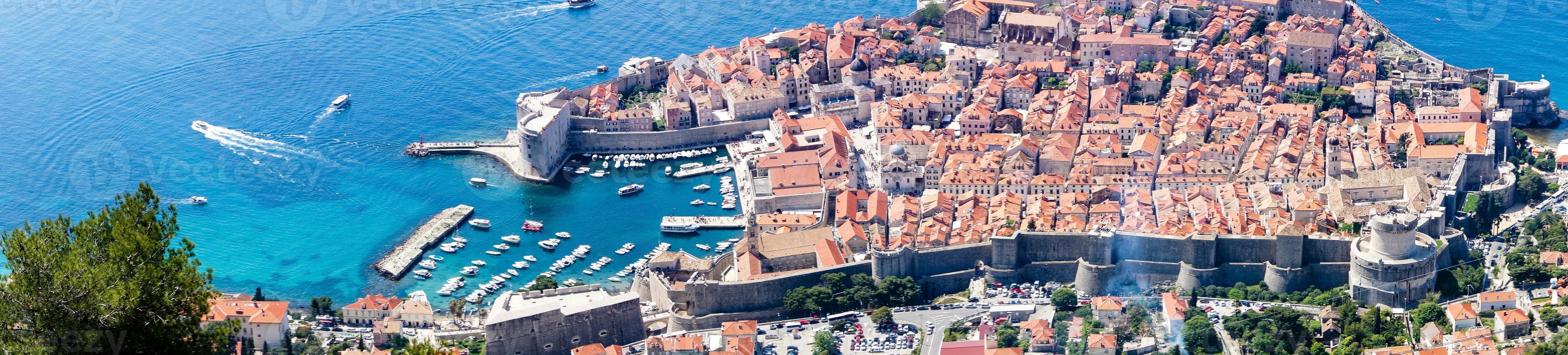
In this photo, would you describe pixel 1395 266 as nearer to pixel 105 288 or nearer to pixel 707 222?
pixel 707 222

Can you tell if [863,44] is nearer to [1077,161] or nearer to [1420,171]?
[1077,161]

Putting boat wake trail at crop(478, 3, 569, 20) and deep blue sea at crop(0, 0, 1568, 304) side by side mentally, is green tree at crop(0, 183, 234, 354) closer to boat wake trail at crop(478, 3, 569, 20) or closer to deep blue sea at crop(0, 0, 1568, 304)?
deep blue sea at crop(0, 0, 1568, 304)

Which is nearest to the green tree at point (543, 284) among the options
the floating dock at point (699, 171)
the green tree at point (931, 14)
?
the floating dock at point (699, 171)

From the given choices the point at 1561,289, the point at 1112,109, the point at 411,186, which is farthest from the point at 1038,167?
the point at 411,186

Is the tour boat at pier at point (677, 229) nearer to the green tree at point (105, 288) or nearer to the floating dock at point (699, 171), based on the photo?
the floating dock at point (699, 171)

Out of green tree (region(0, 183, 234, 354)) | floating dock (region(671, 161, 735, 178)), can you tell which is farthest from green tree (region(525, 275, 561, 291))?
green tree (region(0, 183, 234, 354))

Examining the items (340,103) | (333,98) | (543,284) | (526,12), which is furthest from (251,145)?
(526,12)
